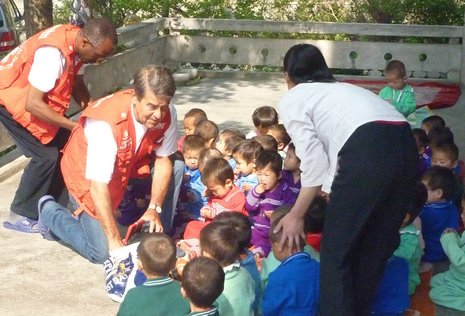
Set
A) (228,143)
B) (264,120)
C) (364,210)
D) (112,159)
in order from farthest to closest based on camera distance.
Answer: (264,120)
(228,143)
(112,159)
(364,210)

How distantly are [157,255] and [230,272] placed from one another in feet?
1.36

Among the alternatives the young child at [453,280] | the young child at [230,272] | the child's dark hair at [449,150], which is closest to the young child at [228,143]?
the child's dark hair at [449,150]

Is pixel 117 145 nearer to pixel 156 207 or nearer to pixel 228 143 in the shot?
pixel 156 207

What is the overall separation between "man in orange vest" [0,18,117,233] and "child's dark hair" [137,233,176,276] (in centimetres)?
164

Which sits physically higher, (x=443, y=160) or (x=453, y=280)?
(x=443, y=160)

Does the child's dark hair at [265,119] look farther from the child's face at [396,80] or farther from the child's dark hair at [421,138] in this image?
the child's face at [396,80]

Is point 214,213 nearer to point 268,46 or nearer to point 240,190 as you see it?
point 240,190

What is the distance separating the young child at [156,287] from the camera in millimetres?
4086

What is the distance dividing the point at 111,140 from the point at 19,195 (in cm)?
132

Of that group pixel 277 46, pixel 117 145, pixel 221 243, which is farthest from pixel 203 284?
pixel 277 46

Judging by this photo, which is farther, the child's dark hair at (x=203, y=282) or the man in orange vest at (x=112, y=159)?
the man in orange vest at (x=112, y=159)

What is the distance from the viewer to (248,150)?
6.17 m

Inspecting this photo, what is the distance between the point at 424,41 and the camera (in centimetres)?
1285

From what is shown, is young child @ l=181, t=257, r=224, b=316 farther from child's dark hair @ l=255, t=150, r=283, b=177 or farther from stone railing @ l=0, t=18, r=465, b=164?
stone railing @ l=0, t=18, r=465, b=164
